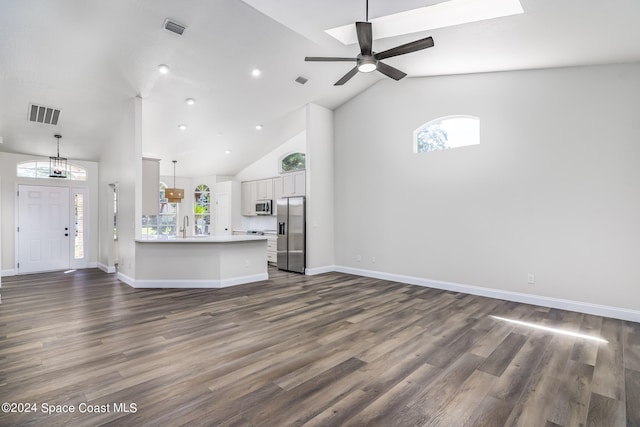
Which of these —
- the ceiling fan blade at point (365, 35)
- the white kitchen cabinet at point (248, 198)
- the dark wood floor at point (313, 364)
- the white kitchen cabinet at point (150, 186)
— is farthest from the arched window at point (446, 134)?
the white kitchen cabinet at point (248, 198)

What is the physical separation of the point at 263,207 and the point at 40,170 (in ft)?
17.4

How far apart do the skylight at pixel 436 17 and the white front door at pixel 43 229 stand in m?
7.45

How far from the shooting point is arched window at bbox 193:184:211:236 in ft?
34.5

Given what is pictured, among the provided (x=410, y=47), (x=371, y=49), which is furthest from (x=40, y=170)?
(x=410, y=47)

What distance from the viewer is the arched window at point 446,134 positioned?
207 inches

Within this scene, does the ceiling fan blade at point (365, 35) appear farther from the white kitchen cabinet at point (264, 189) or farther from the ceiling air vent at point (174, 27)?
the white kitchen cabinet at point (264, 189)

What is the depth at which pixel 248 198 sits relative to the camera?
9.74m

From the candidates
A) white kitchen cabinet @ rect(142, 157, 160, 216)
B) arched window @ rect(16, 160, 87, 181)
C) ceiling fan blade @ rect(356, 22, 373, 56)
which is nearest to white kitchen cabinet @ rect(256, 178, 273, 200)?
white kitchen cabinet @ rect(142, 157, 160, 216)

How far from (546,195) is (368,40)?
11.2 ft

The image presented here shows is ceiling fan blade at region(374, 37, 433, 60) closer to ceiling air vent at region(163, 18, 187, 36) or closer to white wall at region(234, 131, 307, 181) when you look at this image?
ceiling air vent at region(163, 18, 187, 36)

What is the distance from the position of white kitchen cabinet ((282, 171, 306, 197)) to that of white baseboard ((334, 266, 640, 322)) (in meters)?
2.45

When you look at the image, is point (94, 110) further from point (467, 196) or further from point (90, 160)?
point (467, 196)

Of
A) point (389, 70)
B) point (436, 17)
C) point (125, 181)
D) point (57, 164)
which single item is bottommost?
point (125, 181)

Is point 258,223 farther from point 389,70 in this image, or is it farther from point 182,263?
point 389,70
